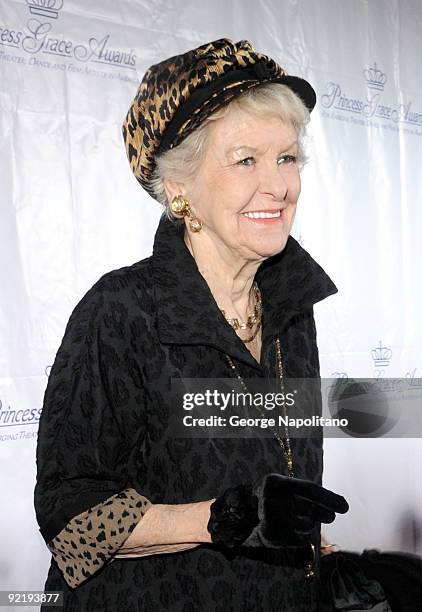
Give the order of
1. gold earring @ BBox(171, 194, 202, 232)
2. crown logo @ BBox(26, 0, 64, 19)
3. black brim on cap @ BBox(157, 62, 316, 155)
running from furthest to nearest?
crown logo @ BBox(26, 0, 64, 19) < gold earring @ BBox(171, 194, 202, 232) < black brim on cap @ BBox(157, 62, 316, 155)

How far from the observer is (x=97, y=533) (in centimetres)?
93

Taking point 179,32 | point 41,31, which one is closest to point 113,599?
point 41,31

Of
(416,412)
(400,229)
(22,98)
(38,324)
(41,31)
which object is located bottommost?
(416,412)

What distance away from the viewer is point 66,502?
927 mm

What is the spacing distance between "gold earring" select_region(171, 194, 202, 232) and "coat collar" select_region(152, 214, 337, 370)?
0.03 meters

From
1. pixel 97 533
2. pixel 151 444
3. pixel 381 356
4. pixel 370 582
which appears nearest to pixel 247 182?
pixel 151 444

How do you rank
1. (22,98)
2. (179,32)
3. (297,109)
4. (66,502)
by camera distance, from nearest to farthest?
(66,502) < (297,109) < (22,98) < (179,32)

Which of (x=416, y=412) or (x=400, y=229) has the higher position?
(x=400, y=229)

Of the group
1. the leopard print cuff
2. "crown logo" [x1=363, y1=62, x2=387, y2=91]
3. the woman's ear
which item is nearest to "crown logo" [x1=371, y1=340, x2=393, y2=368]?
"crown logo" [x1=363, y1=62, x2=387, y2=91]

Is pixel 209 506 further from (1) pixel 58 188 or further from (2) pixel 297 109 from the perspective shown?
(1) pixel 58 188

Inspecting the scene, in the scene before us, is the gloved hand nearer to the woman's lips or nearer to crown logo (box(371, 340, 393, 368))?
the woman's lips

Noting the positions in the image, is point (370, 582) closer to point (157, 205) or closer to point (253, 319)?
point (253, 319)

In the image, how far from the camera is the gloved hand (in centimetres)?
92

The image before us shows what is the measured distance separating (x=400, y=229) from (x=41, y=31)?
5.09 feet
